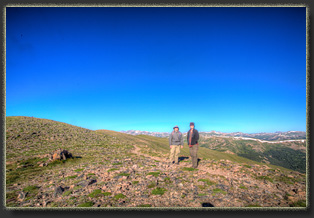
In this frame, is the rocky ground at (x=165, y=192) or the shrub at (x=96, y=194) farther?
the shrub at (x=96, y=194)

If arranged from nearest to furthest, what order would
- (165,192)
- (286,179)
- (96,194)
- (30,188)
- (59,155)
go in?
1. (96,194)
2. (165,192)
3. (30,188)
4. (286,179)
5. (59,155)

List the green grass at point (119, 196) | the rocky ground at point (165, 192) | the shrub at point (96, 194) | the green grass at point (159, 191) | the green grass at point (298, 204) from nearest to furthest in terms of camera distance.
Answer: the green grass at point (298, 204), the rocky ground at point (165, 192), the green grass at point (119, 196), the shrub at point (96, 194), the green grass at point (159, 191)

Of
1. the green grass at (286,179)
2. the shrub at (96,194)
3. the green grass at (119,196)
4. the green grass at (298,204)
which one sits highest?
the green grass at (298,204)

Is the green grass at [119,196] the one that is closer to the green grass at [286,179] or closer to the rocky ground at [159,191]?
the rocky ground at [159,191]

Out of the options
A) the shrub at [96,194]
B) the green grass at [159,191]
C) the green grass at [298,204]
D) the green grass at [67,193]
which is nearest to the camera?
the green grass at [298,204]

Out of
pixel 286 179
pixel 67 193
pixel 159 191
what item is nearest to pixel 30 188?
pixel 67 193

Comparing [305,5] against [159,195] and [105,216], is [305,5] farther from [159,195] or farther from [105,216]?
[105,216]

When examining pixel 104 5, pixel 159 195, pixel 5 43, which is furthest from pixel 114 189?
pixel 104 5

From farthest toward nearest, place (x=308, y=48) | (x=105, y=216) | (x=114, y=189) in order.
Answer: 1. (x=114, y=189)
2. (x=308, y=48)
3. (x=105, y=216)

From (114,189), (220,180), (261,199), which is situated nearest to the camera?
(261,199)

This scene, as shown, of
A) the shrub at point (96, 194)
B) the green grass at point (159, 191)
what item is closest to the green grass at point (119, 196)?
the shrub at point (96, 194)

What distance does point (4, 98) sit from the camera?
7.14 metres

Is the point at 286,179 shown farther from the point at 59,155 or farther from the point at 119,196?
the point at 59,155

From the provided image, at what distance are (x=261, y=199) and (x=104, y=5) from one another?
14839 mm
